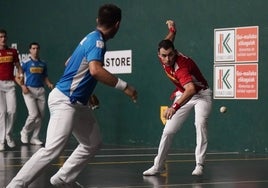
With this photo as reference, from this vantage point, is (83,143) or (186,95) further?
(186,95)

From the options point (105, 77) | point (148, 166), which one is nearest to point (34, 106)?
point (148, 166)

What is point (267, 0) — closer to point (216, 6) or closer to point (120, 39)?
point (216, 6)

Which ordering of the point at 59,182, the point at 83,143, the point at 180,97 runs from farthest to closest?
the point at 180,97 < the point at 59,182 < the point at 83,143

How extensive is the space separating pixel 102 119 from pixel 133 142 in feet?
Answer: 3.39

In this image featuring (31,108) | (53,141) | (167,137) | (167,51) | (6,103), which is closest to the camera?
(53,141)

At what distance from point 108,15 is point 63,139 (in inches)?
45.1

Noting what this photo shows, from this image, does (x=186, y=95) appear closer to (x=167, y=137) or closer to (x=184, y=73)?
(x=184, y=73)

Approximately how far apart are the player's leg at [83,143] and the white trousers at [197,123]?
83.4 inches

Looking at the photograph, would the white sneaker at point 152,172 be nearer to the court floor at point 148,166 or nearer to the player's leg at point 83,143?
the court floor at point 148,166

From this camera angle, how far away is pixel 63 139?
681 centimetres

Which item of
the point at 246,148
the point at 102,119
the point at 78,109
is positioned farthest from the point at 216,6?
the point at 78,109

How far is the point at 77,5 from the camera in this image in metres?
16.1

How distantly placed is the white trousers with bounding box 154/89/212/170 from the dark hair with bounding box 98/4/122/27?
260cm

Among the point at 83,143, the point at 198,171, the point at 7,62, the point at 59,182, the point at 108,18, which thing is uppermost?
the point at 108,18
